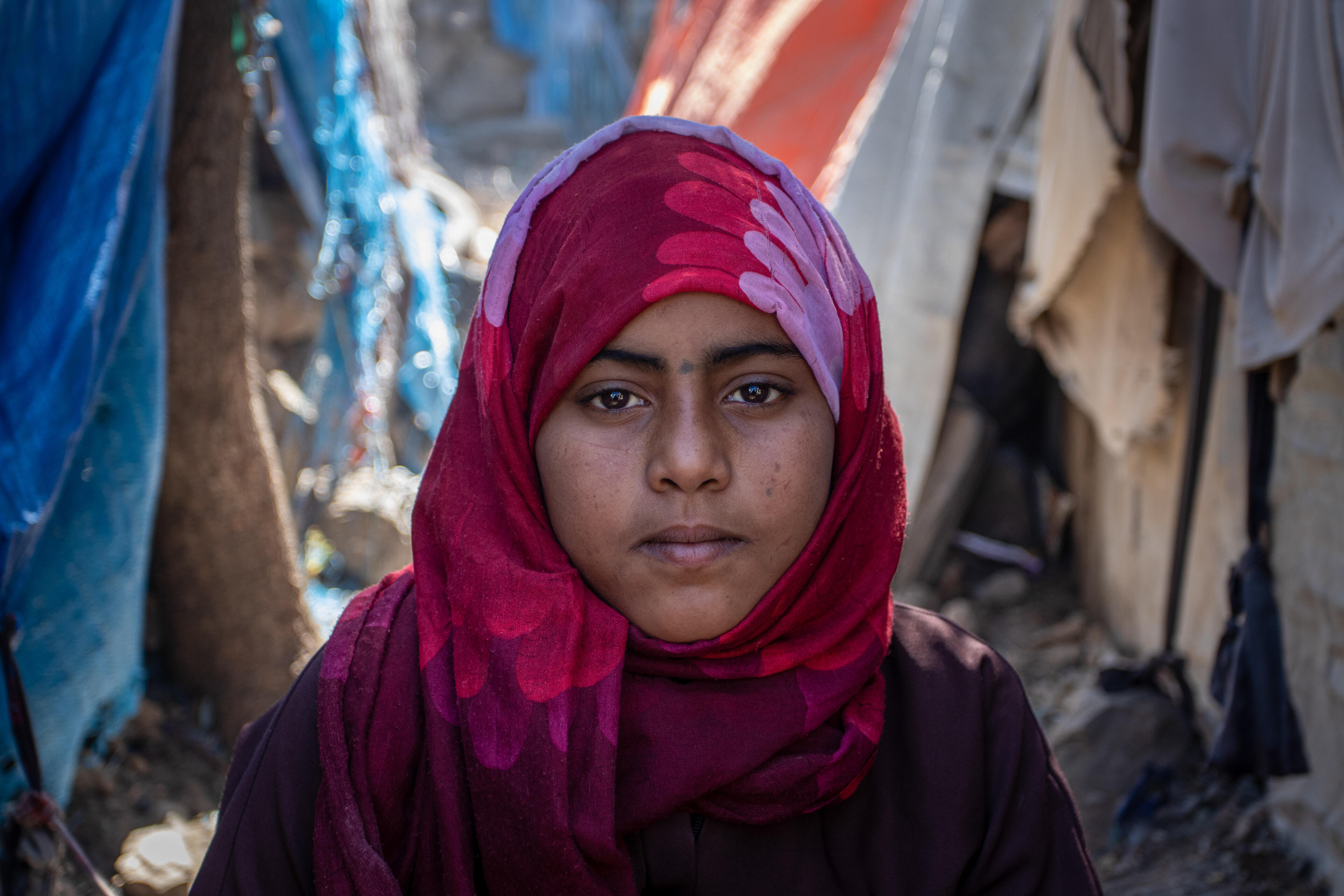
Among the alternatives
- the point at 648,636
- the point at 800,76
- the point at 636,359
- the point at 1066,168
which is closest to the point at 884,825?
the point at 648,636

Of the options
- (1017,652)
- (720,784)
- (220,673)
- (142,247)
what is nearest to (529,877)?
(720,784)

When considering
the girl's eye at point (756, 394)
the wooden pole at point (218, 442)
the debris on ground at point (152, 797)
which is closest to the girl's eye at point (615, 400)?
the girl's eye at point (756, 394)

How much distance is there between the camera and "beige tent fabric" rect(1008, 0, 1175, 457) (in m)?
2.75

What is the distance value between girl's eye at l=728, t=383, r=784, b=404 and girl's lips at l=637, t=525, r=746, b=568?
16 centimetres

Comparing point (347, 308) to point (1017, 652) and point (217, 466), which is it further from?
point (1017, 652)

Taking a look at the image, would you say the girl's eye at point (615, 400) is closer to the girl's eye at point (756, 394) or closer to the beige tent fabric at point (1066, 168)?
the girl's eye at point (756, 394)

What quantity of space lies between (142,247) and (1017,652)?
361cm

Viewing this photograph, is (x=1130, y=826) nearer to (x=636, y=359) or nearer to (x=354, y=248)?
(x=636, y=359)

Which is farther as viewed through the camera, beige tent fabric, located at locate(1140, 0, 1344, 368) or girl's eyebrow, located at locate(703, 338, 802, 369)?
beige tent fabric, located at locate(1140, 0, 1344, 368)

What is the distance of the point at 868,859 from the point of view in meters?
1.15

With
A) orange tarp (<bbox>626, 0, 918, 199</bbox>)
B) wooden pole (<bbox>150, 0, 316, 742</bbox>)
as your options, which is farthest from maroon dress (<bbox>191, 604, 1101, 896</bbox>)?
orange tarp (<bbox>626, 0, 918, 199</bbox>)

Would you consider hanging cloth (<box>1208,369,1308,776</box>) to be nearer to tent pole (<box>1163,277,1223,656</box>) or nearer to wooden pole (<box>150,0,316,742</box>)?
tent pole (<box>1163,277,1223,656</box>)

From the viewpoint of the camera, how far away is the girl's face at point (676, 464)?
1.05 meters

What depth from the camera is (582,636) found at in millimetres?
1072
